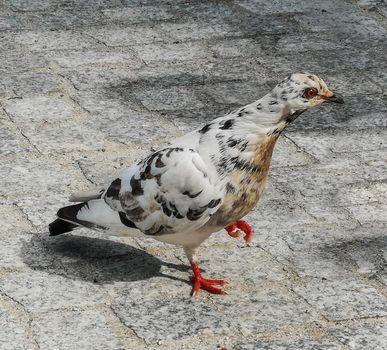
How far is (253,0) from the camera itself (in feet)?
35.4

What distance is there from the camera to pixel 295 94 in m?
5.84

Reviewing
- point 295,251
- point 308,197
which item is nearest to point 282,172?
point 308,197

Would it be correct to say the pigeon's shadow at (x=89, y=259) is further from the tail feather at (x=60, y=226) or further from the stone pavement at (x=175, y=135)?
the tail feather at (x=60, y=226)

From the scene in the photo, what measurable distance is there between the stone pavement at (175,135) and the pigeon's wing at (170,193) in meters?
0.40

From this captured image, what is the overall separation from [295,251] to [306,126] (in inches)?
75.3

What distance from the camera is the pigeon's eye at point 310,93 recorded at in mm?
5875

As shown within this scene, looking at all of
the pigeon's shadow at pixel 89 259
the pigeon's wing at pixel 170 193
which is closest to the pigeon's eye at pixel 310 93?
the pigeon's wing at pixel 170 193

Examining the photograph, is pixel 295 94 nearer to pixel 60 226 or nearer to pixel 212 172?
pixel 212 172

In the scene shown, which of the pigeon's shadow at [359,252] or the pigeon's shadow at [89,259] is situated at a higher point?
the pigeon's shadow at [359,252]

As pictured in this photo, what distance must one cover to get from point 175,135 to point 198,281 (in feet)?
6.96

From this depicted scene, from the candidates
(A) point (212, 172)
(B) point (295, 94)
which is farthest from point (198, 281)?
(B) point (295, 94)

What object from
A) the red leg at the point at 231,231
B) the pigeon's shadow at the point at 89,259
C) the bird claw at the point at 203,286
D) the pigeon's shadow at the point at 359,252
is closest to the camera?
the bird claw at the point at 203,286

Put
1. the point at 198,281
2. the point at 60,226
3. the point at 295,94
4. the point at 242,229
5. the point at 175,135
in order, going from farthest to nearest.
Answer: the point at 175,135, the point at 242,229, the point at 60,226, the point at 198,281, the point at 295,94

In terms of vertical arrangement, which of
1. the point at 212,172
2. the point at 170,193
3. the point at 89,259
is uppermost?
the point at 212,172
